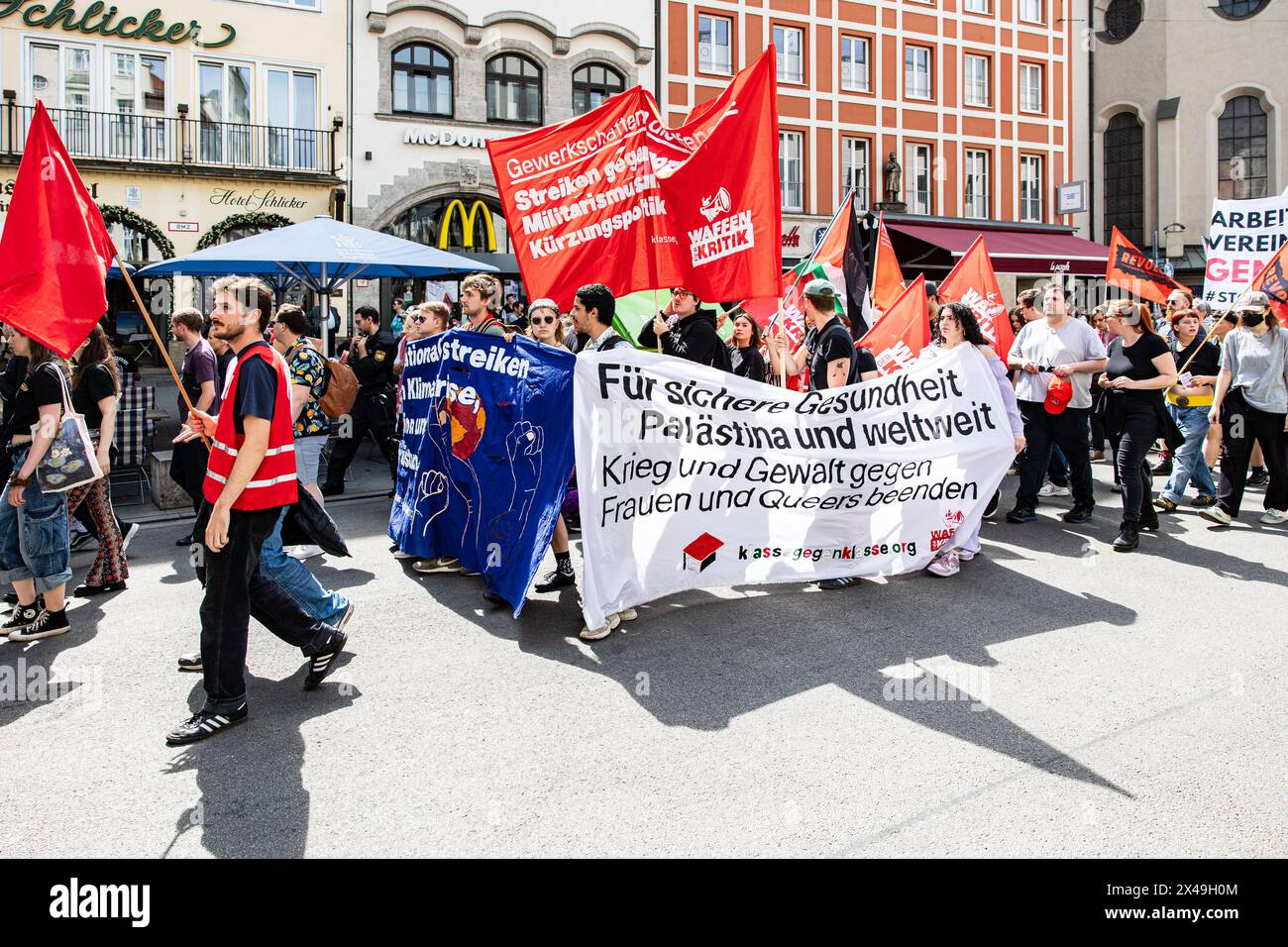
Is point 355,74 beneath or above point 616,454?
above

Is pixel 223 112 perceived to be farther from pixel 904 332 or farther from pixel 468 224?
pixel 904 332

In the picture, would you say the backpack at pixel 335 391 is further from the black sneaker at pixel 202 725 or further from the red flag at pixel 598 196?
the black sneaker at pixel 202 725

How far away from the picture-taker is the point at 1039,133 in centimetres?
3272

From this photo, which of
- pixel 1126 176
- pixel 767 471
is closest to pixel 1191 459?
pixel 767 471

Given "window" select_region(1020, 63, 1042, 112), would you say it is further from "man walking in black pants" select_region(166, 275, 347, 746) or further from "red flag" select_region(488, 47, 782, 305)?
"man walking in black pants" select_region(166, 275, 347, 746)

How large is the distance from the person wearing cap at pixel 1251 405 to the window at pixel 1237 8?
114 feet

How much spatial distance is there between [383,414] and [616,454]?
609 centimetres

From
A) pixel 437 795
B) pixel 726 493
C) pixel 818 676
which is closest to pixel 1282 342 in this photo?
pixel 726 493

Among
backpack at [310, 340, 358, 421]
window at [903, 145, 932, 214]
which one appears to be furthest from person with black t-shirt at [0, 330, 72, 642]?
window at [903, 145, 932, 214]

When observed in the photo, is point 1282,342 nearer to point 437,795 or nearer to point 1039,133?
point 437,795

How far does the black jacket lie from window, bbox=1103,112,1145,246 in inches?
1405

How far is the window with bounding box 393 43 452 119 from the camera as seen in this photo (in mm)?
23641

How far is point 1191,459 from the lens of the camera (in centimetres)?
963

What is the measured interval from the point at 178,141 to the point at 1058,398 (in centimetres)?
1971
